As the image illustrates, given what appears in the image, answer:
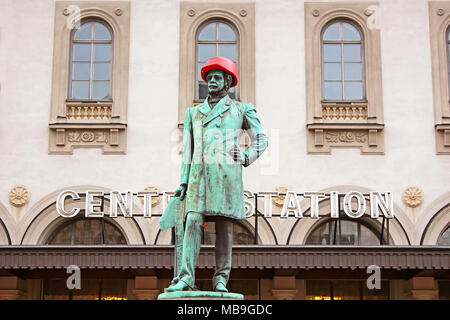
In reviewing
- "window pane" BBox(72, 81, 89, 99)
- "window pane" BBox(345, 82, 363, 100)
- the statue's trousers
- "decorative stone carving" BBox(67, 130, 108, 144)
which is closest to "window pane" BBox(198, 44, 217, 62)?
"window pane" BBox(72, 81, 89, 99)

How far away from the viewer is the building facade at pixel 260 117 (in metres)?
19.4

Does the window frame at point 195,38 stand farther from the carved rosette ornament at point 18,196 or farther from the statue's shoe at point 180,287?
the statue's shoe at point 180,287

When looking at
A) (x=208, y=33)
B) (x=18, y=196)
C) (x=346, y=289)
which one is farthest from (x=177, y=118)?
(x=346, y=289)

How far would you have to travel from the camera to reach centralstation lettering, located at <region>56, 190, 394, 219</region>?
18391mm

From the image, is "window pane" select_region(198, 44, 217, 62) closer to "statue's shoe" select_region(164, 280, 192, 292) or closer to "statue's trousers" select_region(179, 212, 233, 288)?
"statue's trousers" select_region(179, 212, 233, 288)

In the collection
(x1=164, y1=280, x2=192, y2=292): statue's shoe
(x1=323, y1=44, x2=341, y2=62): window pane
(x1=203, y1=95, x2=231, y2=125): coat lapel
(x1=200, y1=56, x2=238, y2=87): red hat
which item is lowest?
(x1=164, y1=280, x2=192, y2=292): statue's shoe

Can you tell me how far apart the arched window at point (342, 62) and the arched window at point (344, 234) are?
9.79ft

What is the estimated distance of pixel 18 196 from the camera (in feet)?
64.0

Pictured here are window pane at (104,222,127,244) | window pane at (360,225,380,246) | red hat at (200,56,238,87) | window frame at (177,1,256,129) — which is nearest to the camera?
red hat at (200,56,238,87)

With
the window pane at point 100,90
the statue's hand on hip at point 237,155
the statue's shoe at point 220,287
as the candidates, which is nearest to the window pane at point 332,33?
the window pane at point 100,90

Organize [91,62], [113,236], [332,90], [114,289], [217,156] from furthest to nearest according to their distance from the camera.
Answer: [91,62]
[332,90]
[113,236]
[114,289]
[217,156]

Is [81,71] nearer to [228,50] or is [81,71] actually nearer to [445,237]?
[228,50]

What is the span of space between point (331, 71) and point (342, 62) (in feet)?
1.19

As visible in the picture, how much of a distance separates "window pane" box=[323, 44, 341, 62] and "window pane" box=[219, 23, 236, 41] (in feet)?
7.32
